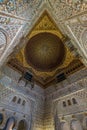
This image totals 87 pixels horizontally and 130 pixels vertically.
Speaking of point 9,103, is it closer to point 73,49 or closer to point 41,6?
point 73,49

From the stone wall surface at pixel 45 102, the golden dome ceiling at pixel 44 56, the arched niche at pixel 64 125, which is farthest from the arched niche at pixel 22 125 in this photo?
the golden dome ceiling at pixel 44 56

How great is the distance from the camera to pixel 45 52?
6.50 metres

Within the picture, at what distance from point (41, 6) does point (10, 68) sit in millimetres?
3395

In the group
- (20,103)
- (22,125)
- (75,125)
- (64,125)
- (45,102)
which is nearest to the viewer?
(75,125)

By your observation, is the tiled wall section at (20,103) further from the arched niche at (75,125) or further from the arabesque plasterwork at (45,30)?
the arched niche at (75,125)

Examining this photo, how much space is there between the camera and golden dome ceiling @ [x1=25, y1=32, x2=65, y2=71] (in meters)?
5.91

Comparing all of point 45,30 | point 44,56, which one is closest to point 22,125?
point 44,56

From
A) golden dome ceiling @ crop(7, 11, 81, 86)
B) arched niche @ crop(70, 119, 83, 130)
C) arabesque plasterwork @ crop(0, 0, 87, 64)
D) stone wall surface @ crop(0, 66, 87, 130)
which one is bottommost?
arched niche @ crop(70, 119, 83, 130)

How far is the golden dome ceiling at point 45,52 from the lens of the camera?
591 cm

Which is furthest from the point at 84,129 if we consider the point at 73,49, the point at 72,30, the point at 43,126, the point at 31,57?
the point at 31,57

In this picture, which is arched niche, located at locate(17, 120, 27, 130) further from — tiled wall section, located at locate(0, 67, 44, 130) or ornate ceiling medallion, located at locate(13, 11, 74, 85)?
ornate ceiling medallion, located at locate(13, 11, 74, 85)

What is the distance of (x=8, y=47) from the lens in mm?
3332

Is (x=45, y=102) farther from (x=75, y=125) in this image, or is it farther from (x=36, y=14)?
(x=36, y=14)

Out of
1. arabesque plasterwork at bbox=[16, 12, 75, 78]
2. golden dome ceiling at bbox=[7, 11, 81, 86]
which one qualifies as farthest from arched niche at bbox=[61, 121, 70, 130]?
arabesque plasterwork at bbox=[16, 12, 75, 78]
